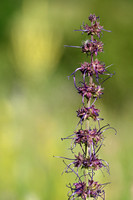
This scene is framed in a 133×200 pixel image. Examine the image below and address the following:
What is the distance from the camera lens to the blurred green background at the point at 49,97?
203cm

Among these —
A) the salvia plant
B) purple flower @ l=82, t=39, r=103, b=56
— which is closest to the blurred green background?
the salvia plant

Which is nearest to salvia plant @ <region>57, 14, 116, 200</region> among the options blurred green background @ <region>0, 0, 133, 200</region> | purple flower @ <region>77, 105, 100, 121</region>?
purple flower @ <region>77, 105, 100, 121</region>

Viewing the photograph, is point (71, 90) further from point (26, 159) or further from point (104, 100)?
point (26, 159)

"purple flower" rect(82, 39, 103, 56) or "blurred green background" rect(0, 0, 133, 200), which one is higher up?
"blurred green background" rect(0, 0, 133, 200)

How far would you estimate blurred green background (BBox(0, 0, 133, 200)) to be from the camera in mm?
2031

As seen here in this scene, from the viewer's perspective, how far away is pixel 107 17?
4328mm

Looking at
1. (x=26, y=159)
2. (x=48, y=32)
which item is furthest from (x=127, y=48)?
(x=26, y=159)

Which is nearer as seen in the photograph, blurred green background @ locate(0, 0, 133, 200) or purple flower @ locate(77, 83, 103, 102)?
purple flower @ locate(77, 83, 103, 102)

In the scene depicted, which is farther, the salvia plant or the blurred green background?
the blurred green background

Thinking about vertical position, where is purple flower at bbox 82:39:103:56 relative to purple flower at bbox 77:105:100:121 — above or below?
above

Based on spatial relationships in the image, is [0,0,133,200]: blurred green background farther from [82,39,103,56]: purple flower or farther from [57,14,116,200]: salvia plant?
[82,39,103,56]: purple flower

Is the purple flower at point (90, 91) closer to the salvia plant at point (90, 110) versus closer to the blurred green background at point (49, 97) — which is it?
the salvia plant at point (90, 110)

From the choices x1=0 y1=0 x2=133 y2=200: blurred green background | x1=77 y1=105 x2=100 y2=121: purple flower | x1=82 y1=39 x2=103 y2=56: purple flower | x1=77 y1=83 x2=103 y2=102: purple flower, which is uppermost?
x1=0 y1=0 x2=133 y2=200: blurred green background

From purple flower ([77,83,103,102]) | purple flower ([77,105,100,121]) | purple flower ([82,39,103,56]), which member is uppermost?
purple flower ([82,39,103,56])
